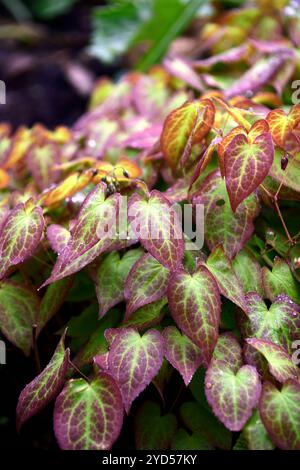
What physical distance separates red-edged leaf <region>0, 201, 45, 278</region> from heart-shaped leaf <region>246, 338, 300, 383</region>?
0.41 metres

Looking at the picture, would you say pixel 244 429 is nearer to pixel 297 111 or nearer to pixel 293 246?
pixel 293 246

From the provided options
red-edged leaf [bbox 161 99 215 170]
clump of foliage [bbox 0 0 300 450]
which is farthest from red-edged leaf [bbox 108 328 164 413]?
red-edged leaf [bbox 161 99 215 170]

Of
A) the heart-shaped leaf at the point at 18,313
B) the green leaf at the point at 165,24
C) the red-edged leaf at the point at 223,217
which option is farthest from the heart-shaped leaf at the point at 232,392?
the green leaf at the point at 165,24

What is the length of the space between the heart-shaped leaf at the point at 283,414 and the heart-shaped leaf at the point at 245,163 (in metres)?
0.29

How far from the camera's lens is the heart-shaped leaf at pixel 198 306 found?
858 millimetres

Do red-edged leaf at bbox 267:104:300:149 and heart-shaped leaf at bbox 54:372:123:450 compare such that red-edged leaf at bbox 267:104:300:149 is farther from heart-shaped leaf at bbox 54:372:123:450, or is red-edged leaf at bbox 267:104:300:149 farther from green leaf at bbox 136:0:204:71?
green leaf at bbox 136:0:204:71

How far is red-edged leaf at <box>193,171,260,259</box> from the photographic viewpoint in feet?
3.27

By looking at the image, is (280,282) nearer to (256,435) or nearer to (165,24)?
(256,435)

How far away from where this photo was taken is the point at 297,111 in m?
1.04

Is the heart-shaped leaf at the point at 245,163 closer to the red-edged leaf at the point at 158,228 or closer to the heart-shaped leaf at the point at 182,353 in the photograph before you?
the red-edged leaf at the point at 158,228

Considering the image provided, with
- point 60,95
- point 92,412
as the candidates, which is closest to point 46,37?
point 60,95

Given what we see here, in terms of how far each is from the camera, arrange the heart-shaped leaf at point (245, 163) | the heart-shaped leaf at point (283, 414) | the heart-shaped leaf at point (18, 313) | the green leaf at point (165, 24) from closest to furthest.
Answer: the heart-shaped leaf at point (283, 414), the heart-shaped leaf at point (245, 163), the heart-shaped leaf at point (18, 313), the green leaf at point (165, 24)

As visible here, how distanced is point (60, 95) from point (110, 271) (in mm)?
1783
